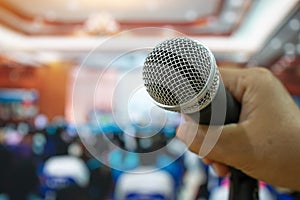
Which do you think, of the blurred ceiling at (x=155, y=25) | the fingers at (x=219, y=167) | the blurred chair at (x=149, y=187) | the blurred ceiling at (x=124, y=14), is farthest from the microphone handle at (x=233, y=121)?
the blurred ceiling at (x=124, y=14)

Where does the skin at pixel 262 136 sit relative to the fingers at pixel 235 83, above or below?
below

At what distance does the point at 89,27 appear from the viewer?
19.3 feet

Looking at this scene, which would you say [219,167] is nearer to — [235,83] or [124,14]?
[235,83]

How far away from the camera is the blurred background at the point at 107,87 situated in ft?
1.75

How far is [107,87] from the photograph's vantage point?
687 mm

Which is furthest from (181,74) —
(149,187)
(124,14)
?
(124,14)

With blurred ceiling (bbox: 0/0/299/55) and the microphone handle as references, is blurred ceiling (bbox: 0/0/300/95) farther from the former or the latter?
the microphone handle

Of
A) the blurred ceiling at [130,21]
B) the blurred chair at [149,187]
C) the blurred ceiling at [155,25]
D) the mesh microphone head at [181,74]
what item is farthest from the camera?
the blurred ceiling at [130,21]

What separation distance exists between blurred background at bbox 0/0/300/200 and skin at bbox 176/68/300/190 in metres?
0.06

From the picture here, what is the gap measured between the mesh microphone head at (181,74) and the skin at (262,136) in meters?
0.08

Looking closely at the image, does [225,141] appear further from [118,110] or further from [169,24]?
[169,24]

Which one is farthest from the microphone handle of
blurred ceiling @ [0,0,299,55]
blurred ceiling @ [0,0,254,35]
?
blurred ceiling @ [0,0,254,35]

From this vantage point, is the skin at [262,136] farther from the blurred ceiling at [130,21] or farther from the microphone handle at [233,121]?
the blurred ceiling at [130,21]

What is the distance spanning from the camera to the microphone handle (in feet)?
1.57
